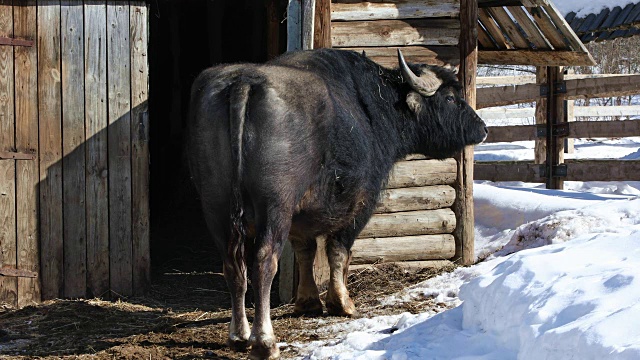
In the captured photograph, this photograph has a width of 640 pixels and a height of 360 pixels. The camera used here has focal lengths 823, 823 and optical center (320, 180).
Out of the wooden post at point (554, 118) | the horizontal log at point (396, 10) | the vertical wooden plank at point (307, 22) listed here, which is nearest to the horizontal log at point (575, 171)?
the wooden post at point (554, 118)

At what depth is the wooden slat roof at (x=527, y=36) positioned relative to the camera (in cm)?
942

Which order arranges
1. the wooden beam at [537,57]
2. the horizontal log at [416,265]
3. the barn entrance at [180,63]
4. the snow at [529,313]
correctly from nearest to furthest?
1. the snow at [529,313]
2. the horizontal log at [416,265]
3. the wooden beam at [537,57]
4. the barn entrance at [180,63]

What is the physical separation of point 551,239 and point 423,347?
3.49 metres

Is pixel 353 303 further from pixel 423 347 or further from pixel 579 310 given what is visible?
pixel 579 310

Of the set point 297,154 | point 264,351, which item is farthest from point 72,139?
point 264,351

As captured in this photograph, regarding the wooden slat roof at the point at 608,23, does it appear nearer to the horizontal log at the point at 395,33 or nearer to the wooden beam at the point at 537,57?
the wooden beam at the point at 537,57

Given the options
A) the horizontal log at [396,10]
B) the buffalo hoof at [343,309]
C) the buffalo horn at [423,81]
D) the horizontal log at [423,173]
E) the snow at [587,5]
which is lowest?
the buffalo hoof at [343,309]

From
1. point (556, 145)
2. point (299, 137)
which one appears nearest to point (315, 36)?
point (299, 137)

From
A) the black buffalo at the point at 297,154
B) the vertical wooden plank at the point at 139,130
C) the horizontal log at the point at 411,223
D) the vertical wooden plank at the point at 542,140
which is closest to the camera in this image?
the black buffalo at the point at 297,154

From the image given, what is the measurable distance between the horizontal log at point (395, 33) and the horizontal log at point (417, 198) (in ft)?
5.04

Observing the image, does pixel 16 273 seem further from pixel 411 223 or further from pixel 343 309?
pixel 411 223

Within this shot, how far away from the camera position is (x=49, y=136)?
7.55m

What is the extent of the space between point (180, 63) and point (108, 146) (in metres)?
5.54

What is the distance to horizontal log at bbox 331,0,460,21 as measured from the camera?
27.2 feet
